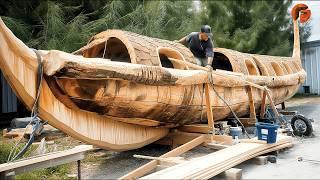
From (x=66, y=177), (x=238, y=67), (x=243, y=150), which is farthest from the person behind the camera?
(x=238, y=67)

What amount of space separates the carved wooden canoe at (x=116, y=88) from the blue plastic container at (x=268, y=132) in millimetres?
1027

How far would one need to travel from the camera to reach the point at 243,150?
460 centimetres

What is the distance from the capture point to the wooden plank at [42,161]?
11.2 feet

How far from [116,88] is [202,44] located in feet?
8.83

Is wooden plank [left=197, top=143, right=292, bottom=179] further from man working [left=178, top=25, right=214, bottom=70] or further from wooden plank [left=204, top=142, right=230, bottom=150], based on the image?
man working [left=178, top=25, right=214, bottom=70]

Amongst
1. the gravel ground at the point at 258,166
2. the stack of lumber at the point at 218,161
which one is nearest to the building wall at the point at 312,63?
the gravel ground at the point at 258,166

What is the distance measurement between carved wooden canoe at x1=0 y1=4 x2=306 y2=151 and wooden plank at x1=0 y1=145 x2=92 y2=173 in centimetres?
21

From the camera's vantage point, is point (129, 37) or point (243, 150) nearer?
point (243, 150)

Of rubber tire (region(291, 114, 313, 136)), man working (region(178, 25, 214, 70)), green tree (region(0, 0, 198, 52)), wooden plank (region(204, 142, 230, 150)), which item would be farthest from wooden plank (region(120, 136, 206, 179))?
green tree (region(0, 0, 198, 52))

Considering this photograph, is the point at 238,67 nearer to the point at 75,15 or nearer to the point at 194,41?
the point at 194,41

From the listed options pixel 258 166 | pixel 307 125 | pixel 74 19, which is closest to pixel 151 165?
pixel 258 166

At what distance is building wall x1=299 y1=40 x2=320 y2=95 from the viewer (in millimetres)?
16812

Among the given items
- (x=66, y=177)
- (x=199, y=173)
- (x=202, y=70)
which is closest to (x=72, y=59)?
(x=66, y=177)

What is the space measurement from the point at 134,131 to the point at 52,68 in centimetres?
163
